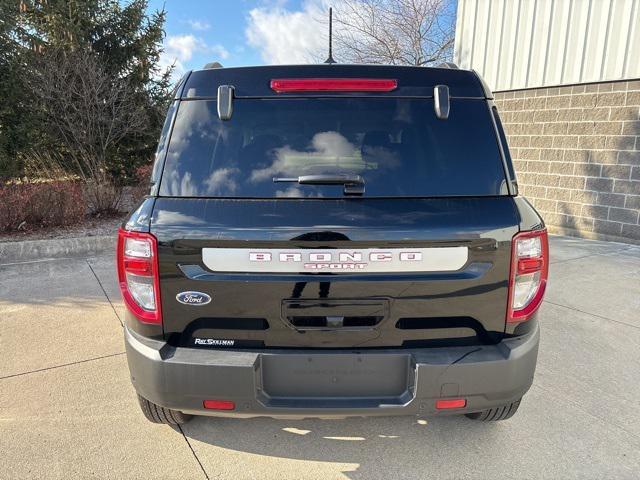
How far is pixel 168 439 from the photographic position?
2465 millimetres

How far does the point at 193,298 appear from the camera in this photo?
1.88 m

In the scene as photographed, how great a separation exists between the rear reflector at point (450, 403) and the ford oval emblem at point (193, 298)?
1093 millimetres

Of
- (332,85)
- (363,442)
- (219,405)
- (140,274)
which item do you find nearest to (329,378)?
(219,405)

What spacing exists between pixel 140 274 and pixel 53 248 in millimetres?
5392

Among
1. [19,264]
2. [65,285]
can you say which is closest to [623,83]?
[65,285]

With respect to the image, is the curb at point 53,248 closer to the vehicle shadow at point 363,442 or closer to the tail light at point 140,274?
the vehicle shadow at point 363,442

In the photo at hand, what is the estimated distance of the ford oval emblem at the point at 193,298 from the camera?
188 cm

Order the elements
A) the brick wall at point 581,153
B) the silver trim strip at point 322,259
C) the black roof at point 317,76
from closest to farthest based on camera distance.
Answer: the silver trim strip at point 322,259, the black roof at point 317,76, the brick wall at point 581,153

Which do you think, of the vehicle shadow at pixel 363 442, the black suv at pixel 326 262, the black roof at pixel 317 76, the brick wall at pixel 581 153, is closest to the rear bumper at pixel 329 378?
the black suv at pixel 326 262

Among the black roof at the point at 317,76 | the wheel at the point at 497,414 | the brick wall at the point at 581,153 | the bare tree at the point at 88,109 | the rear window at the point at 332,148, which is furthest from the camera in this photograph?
the bare tree at the point at 88,109

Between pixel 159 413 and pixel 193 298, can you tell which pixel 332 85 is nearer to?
pixel 193 298

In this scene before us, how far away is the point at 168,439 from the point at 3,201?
583 cm

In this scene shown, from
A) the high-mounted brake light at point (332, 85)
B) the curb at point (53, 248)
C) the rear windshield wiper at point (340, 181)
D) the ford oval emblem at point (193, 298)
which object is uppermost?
the high-mounted brake light at point (332, 85)

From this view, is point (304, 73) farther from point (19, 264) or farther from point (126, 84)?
point (126, 84)
